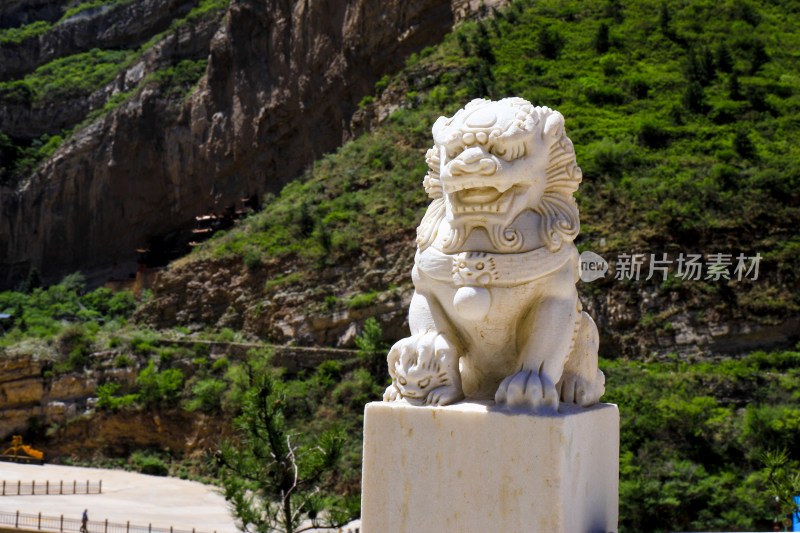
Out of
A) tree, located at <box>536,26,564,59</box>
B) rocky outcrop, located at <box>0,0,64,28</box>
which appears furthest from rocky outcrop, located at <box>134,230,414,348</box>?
rocky outcrop, located at <box>0,0,64,28</box>

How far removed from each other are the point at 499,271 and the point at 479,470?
2.95 feet

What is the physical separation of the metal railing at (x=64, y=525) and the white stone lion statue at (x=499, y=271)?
12.0m

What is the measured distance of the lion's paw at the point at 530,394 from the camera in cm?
392

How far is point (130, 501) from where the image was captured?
63.9 feet

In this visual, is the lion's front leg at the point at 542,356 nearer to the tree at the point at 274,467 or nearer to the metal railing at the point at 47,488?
the tree at the point at 274,467

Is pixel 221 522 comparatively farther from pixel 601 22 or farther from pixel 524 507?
pixel 601 22

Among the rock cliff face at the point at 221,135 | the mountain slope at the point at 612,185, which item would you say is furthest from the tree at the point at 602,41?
the rock cliff face at the point at 221,135

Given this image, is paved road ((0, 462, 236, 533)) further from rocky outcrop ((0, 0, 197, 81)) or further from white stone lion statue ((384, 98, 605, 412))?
rocky outcrop ((0, 0, 197, 81))

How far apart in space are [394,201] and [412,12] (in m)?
13.2

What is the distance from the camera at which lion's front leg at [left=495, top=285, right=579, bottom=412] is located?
3.94 m

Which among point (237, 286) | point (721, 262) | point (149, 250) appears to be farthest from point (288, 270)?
point (149, 250)

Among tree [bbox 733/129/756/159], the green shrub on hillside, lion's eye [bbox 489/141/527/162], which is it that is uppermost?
tree [bbox 733/129/756/159]

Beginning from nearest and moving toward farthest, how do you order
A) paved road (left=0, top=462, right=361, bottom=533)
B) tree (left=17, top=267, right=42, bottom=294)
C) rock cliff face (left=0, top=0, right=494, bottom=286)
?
paved road (left=0, top=462, right=361, bottom=533), rock cliff face (left=0, top=0, right=494, bottom=286), tree (left=17, top=267, right=42, bottom=294)

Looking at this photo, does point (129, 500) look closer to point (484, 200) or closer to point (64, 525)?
point (64, 525)
